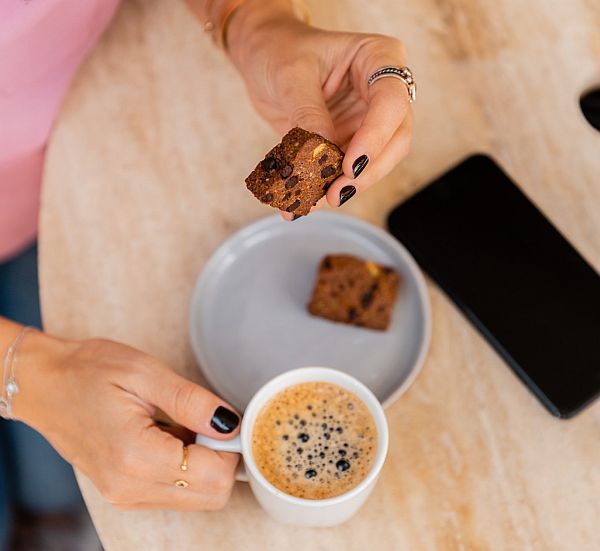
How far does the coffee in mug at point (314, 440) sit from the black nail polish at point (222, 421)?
0.03 metres

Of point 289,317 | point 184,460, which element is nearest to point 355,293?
point 289,317

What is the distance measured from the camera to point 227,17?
3.92 feet

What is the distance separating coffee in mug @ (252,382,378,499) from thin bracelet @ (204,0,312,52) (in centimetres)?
60

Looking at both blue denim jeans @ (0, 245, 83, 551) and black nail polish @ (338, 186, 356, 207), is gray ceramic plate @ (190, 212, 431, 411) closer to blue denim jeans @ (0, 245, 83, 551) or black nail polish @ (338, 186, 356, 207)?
black nail polish @ (338, 186, 356, 207)

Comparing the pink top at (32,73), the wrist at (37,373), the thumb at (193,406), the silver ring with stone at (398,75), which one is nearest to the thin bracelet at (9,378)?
the wrist at (37,373)

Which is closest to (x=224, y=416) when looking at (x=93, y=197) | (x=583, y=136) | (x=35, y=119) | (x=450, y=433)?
(x=450, y=433)

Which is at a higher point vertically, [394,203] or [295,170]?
[295,170]

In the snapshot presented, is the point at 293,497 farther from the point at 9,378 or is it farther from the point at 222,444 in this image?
the point at 9,378

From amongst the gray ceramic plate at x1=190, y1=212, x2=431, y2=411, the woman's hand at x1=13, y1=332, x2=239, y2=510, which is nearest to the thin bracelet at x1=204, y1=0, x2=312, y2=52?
the gray ceramic plate at x1=190, y1=212, x2=431, y2=411

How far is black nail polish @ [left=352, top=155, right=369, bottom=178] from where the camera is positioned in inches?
36.2

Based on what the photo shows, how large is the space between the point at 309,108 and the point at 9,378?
1.78 ft

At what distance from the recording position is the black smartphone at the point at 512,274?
3.34 ft

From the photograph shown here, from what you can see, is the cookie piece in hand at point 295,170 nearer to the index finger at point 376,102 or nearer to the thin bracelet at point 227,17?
the index finger at point 376,102

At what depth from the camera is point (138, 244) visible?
3.76ft
